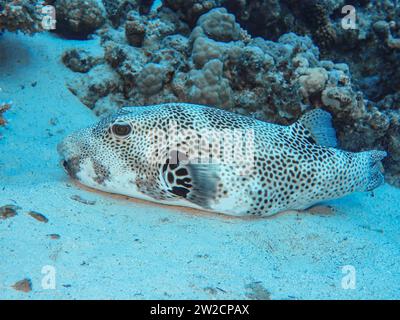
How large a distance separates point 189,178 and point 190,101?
2249 mm

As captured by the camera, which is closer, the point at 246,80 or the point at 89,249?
the point at 89,249

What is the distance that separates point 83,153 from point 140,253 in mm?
1647

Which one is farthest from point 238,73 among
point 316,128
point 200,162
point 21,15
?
point 21,15

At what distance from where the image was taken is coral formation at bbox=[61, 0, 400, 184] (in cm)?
593

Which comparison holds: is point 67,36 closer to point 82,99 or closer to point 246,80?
point 82,99

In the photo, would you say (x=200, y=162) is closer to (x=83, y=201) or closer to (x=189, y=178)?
(x=189, y=178)

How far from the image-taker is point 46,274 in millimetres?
2660

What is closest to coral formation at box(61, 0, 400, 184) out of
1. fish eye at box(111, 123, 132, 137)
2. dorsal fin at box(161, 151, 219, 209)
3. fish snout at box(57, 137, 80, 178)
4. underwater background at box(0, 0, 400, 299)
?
underwater background at box(0, 0, 400, 299)

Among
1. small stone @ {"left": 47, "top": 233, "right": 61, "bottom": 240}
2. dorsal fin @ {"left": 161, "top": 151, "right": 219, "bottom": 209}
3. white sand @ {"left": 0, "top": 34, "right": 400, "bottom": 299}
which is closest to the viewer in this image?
white sand @ {"left": 0, "top": 34, "right": 400, "bottom": 299}

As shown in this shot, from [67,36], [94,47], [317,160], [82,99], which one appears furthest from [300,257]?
[67,36]

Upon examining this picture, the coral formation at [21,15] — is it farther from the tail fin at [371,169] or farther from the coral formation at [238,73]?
the tail fin at [371,169]

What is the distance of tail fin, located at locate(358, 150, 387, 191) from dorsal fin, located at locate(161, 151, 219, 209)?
222cm

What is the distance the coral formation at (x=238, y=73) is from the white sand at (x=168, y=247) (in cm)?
159

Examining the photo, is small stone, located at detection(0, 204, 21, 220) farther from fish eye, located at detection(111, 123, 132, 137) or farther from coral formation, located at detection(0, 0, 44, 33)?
coral formation, located at detection(0, 0, 44, 33)
